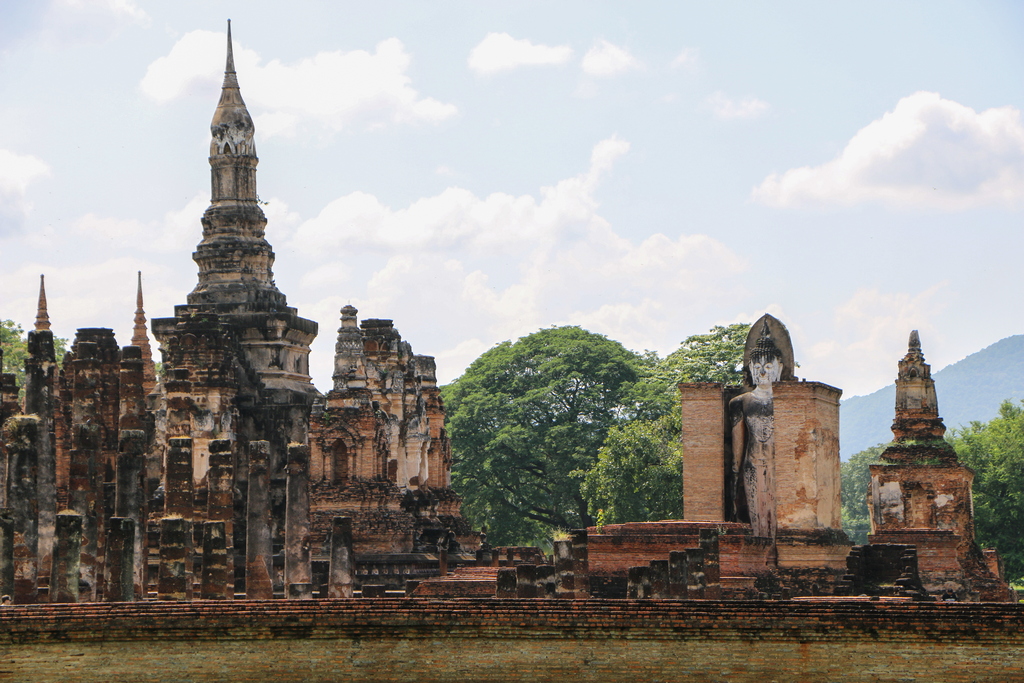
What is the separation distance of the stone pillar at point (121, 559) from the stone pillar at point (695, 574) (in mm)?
7192

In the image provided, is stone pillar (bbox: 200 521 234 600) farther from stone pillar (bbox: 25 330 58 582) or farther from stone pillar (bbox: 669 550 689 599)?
stone pillar (bbox: 669 550 689 599)

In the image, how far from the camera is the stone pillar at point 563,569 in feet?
62.6

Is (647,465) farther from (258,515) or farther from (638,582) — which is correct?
(638,582)

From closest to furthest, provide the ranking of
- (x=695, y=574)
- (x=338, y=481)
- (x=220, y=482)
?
(x=695, y=574), (x=220, y=482), (x=338, y=481)

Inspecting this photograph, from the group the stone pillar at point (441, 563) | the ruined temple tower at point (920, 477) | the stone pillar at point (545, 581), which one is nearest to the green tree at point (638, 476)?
the ruined temple tower at point (920, 477)

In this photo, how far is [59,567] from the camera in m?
20.1

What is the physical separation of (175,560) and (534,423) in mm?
33992

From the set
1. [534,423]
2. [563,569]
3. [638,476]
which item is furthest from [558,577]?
[534,423]

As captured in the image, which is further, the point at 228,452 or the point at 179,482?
the point at 228,452

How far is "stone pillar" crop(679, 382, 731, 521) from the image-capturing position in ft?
71.6

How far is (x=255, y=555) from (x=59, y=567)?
348cm

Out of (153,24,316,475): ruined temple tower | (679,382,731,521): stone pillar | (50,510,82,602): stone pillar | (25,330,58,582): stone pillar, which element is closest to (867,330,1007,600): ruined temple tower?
(679,382,731,521): stone pillar

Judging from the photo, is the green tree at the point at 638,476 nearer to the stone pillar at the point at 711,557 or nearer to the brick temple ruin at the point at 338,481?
the brick temple ruin at the point at 338,481

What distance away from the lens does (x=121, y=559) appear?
2044 cm
